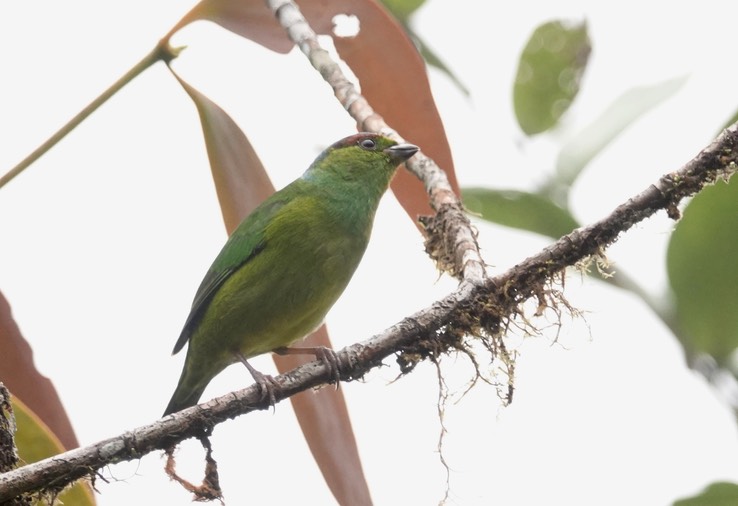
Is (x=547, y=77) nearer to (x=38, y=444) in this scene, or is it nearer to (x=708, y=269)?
(x=708, y=269)

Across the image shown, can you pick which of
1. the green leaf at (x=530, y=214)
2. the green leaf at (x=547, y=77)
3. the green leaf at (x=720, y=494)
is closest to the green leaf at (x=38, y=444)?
the green leaf at (x=530, y=214)

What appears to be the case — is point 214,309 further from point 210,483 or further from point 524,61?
point 524,61

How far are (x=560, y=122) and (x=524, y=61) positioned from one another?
207mm

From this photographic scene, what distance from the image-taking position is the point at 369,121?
10.1 ft

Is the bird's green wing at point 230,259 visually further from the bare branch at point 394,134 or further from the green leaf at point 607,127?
the green leaf at point 607,127

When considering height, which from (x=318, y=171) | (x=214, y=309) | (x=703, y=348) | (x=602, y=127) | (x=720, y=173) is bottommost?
(x=703, y=348)

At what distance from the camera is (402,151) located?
11.3 feet

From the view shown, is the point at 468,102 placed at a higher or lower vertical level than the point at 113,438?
higher

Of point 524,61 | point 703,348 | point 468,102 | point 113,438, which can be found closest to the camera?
point 703,348

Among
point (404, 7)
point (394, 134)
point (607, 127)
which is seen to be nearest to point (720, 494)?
point (607, 127)

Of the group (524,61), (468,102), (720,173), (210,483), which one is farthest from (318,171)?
(720,173)

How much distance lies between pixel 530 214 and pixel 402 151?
1311 millimetres

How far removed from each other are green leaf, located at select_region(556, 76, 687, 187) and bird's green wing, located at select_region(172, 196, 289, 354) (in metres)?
1.45

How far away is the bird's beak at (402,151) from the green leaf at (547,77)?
68 centimetres
